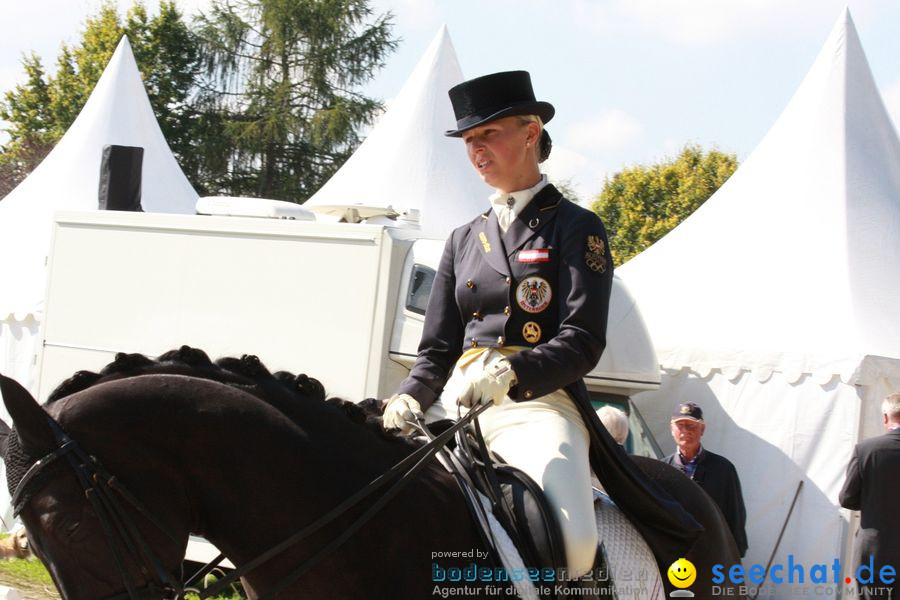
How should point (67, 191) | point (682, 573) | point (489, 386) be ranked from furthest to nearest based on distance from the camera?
point (67, 191) → point (682, 573) → point (489, 386)

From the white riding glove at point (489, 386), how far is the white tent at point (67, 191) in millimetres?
7539

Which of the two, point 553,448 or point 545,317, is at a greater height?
point 545,317

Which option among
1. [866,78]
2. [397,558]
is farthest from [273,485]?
[866,78]

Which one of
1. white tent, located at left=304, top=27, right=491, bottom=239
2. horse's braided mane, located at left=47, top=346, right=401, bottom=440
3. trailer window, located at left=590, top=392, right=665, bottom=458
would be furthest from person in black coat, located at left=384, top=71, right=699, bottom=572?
white tent, located at left=304, top=27, right=491, bottom=239

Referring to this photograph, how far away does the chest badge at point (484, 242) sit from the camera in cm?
381

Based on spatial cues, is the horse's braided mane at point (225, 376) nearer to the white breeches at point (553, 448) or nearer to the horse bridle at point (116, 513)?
the horse bridle at point (116, 513)

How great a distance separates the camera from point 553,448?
3.50 m

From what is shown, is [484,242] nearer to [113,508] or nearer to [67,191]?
A: [113,508]

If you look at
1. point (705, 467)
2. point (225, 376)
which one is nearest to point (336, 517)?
point (225, 376)

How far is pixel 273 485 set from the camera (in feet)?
9.62

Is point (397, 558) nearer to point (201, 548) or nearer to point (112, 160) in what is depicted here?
point (201, 548)

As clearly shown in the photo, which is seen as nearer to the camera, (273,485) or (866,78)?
(273,485)

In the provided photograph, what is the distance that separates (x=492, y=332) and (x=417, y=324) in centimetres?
502

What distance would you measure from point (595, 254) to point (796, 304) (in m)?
7.20
